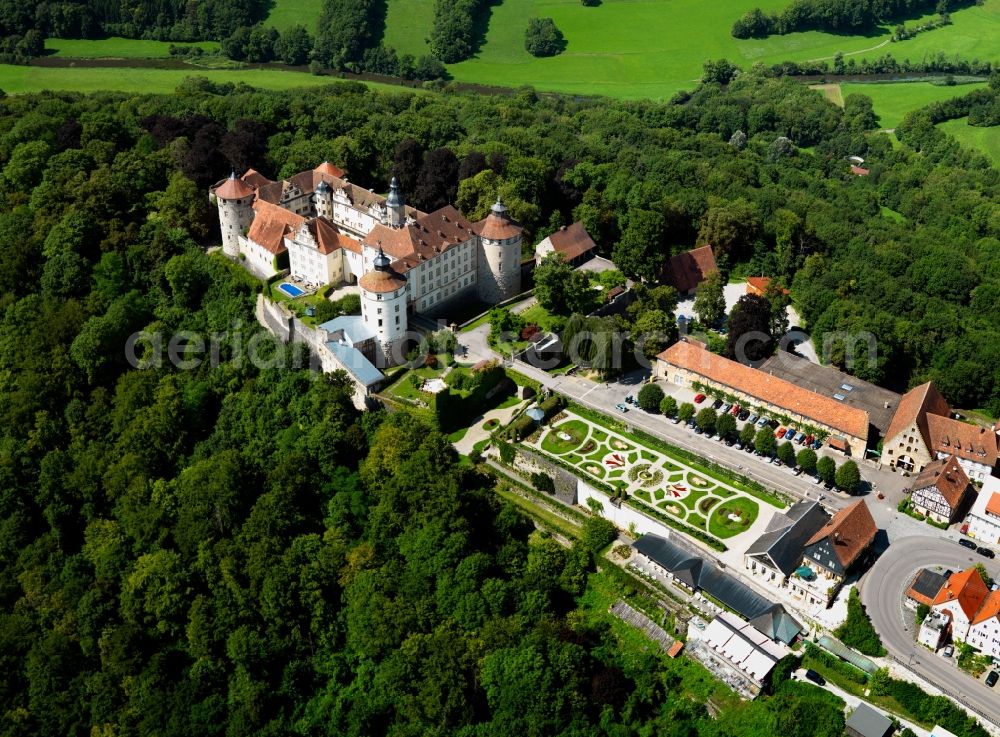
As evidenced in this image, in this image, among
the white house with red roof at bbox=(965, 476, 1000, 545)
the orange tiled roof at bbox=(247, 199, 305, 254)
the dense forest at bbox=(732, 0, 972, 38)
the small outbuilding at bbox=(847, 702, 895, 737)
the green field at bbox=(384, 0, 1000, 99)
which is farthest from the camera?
the dense forest at bbox=(732, 0, 972, 38)

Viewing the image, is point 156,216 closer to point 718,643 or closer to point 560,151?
point 560,151

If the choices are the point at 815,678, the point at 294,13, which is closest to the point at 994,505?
the point at 815,678

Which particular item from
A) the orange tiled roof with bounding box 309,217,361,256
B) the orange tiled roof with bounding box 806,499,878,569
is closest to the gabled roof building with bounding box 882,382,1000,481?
the orange tiled roof with bounding box 806,499,878,569

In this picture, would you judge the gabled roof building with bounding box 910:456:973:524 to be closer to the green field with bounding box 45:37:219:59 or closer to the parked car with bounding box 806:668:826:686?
the parked car with bounding box 806:668:826:686

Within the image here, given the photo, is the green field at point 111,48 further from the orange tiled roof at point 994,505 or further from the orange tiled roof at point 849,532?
the orange tiled roof at point 994,505

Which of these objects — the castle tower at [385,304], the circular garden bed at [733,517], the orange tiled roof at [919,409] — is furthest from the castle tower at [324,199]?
the orange tiled roof at [919,409]

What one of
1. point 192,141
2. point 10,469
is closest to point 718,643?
point 10,469
